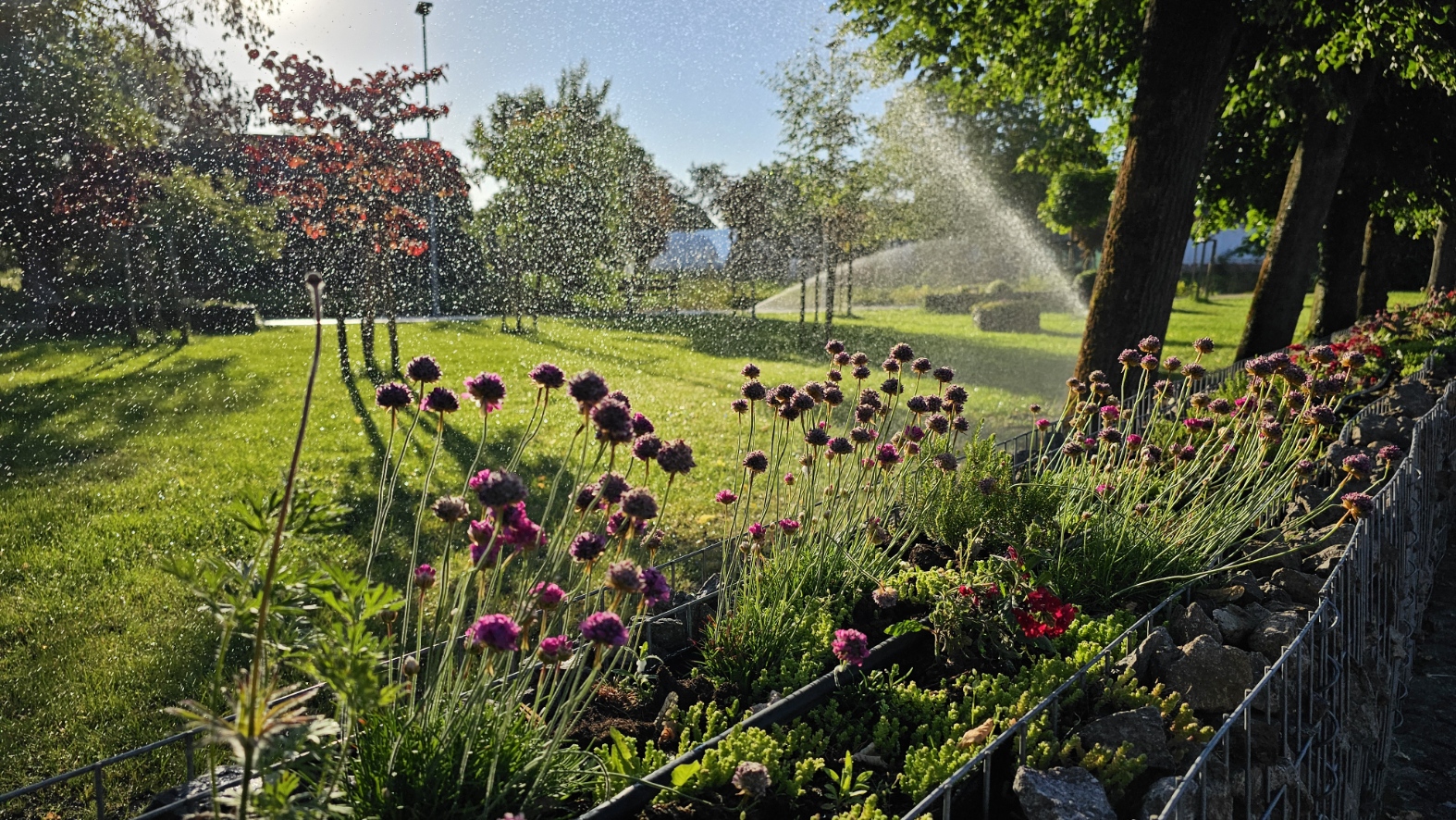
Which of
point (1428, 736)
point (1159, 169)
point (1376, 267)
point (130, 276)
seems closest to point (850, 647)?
point (1428, 736)

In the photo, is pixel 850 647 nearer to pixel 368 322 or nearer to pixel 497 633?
pixel 497 633

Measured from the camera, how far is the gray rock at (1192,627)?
9.32ft

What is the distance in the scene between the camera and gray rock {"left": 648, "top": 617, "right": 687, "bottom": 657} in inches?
119

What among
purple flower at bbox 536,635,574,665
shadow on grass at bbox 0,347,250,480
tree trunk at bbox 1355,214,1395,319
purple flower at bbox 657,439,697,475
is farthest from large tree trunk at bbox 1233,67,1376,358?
shadow on grass at bbox 0,347,250,480

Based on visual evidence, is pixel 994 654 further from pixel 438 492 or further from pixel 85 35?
pixel 85 35

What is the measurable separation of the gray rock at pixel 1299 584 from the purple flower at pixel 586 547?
2695mm

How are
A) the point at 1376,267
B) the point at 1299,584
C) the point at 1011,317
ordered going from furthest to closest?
the point at 1011,317 < the point at 1376,267 < the point at 1299,584

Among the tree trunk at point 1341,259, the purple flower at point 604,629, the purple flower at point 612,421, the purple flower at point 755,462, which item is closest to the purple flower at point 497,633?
the purple flower at point 604,629

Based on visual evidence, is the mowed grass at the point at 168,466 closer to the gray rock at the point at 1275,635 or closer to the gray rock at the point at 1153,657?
the gray rock at the point at 1153,657

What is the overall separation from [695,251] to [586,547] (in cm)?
3530

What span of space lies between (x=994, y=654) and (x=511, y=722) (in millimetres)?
1598

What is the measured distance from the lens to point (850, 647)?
2408 mm

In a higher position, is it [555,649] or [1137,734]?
[555,649]

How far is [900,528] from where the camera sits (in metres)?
3.48
